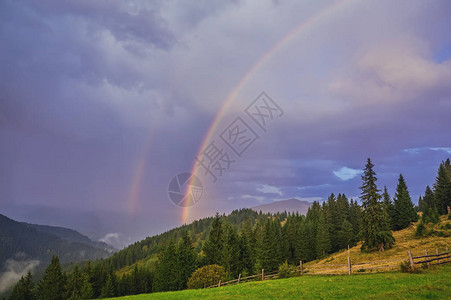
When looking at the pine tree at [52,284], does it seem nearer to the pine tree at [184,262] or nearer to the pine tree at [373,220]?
the pine tree at [184,262]

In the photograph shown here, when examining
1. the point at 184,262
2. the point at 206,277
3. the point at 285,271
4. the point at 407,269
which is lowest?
the point at 184,262

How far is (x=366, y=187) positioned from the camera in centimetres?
5128

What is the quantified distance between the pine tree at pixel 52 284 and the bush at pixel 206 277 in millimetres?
50920

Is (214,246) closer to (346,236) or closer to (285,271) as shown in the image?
(285,271)

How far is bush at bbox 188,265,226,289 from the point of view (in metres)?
44.2

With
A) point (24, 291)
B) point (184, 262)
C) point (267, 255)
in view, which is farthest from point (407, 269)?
point (24, 291)

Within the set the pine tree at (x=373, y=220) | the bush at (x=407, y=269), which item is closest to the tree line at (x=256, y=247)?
the pine tree at (x=373, y=220)

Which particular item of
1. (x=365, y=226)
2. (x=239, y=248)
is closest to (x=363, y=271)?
(x=365, y=226)

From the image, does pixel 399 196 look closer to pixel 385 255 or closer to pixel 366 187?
pixel 366 187

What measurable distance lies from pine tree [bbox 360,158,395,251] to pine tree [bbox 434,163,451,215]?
5037 cm

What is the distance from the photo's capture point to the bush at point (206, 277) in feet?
145

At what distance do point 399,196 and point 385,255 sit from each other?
42.3 m

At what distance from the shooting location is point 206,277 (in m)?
45.0

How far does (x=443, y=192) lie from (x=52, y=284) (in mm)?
122943
